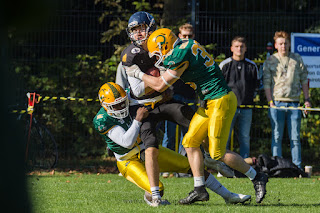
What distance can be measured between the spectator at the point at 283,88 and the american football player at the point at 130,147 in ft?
10.7

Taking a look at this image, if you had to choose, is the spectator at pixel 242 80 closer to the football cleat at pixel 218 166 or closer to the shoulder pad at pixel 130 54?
the football cleat at pixel 218 166

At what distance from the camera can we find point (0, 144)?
0.50 m

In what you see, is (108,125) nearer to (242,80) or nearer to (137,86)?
(137,86)

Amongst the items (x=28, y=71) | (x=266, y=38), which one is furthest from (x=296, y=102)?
(x=28, y=71)

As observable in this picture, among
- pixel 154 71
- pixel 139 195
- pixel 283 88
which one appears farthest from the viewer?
pixel 283 88

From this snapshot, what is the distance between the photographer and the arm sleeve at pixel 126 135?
4.74 meters

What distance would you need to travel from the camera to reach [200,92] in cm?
487

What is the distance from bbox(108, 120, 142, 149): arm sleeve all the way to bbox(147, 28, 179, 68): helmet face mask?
0.62 metres

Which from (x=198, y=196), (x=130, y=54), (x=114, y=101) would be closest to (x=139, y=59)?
(x=130, y=54)

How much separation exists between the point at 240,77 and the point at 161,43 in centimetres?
339

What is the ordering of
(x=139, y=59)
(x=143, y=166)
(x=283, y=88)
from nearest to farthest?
(x=143, y=166), (x=139, y=59), (x=283, y=88)

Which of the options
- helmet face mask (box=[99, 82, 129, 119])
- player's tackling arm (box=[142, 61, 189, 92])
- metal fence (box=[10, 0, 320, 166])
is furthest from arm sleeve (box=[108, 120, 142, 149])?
metal fence (box=[10, 0, 320, 166])

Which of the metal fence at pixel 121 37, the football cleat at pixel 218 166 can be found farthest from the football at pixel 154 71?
the metal fence at pixel 121 37

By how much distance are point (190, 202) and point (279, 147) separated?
12.0 ft
